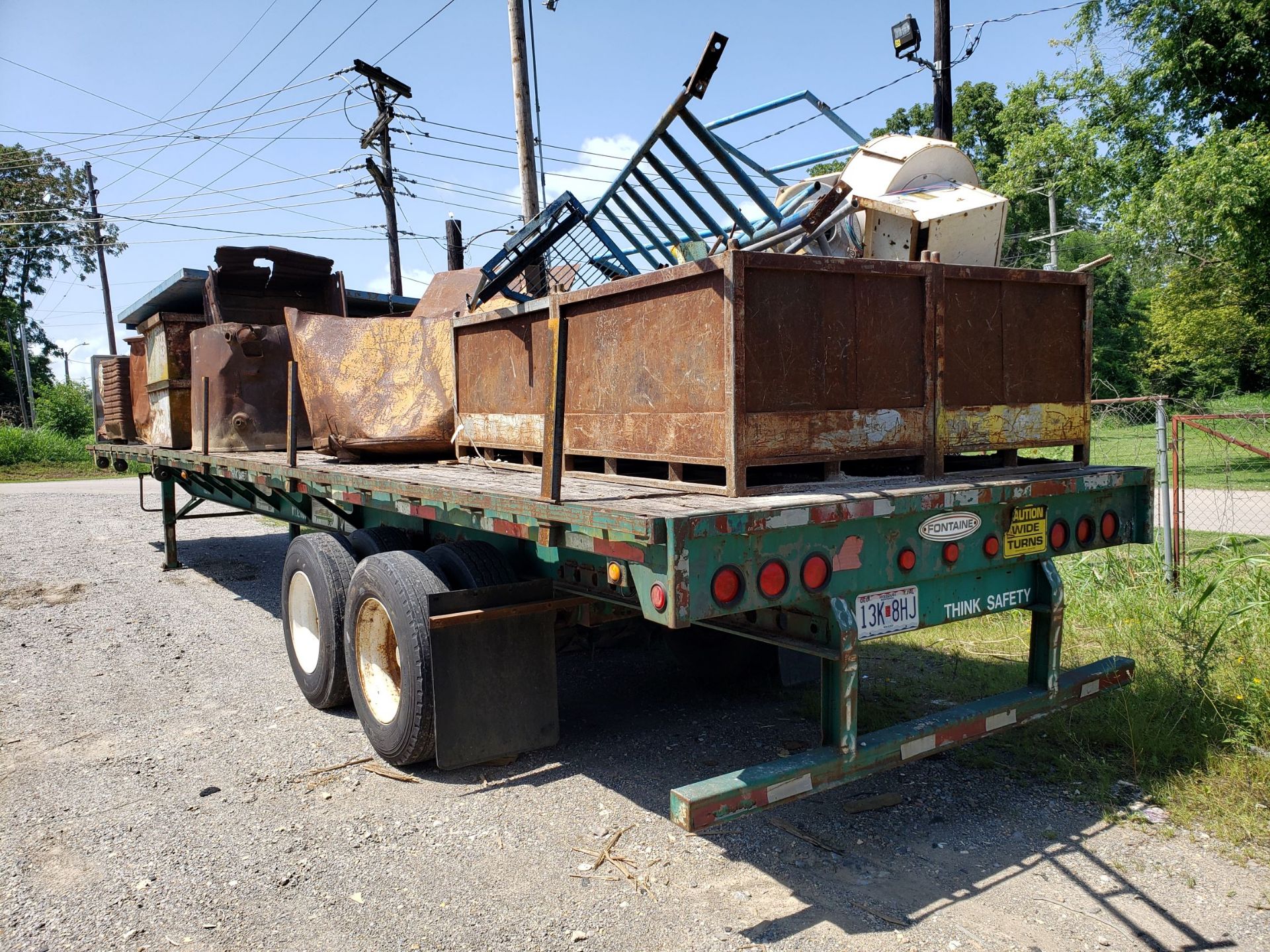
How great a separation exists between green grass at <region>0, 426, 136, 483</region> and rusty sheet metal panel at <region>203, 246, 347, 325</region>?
21184 millimetres

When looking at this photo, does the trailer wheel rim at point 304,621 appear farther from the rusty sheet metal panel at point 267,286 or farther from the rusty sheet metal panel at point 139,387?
the rusty sheet metal panel at point 139,387

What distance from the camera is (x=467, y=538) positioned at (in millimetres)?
4297

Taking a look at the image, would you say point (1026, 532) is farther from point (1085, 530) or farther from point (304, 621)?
point (304, 621)

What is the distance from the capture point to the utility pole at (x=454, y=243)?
466 inches

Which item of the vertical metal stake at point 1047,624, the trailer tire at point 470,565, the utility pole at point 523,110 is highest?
the utility pole at point 523,110

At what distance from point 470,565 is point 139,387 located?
7.49 m

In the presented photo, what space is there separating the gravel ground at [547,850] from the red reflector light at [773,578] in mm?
1072

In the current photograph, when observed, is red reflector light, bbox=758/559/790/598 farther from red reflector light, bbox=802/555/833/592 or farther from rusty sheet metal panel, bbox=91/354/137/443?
rusty sheet metal panel, bbox=91/354/137/443

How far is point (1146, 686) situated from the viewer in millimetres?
4680

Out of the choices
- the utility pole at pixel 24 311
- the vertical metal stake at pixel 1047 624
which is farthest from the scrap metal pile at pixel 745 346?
the utility pole at pixel 24 311

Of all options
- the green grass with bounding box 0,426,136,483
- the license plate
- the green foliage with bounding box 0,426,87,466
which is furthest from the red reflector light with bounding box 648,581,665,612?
the green foliage with bounding box 0,426,87,466

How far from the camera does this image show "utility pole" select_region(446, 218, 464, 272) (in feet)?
38.9

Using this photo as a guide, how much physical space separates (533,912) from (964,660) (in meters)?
3.61

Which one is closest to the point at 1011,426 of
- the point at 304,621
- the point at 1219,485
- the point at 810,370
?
the point at 810,370
